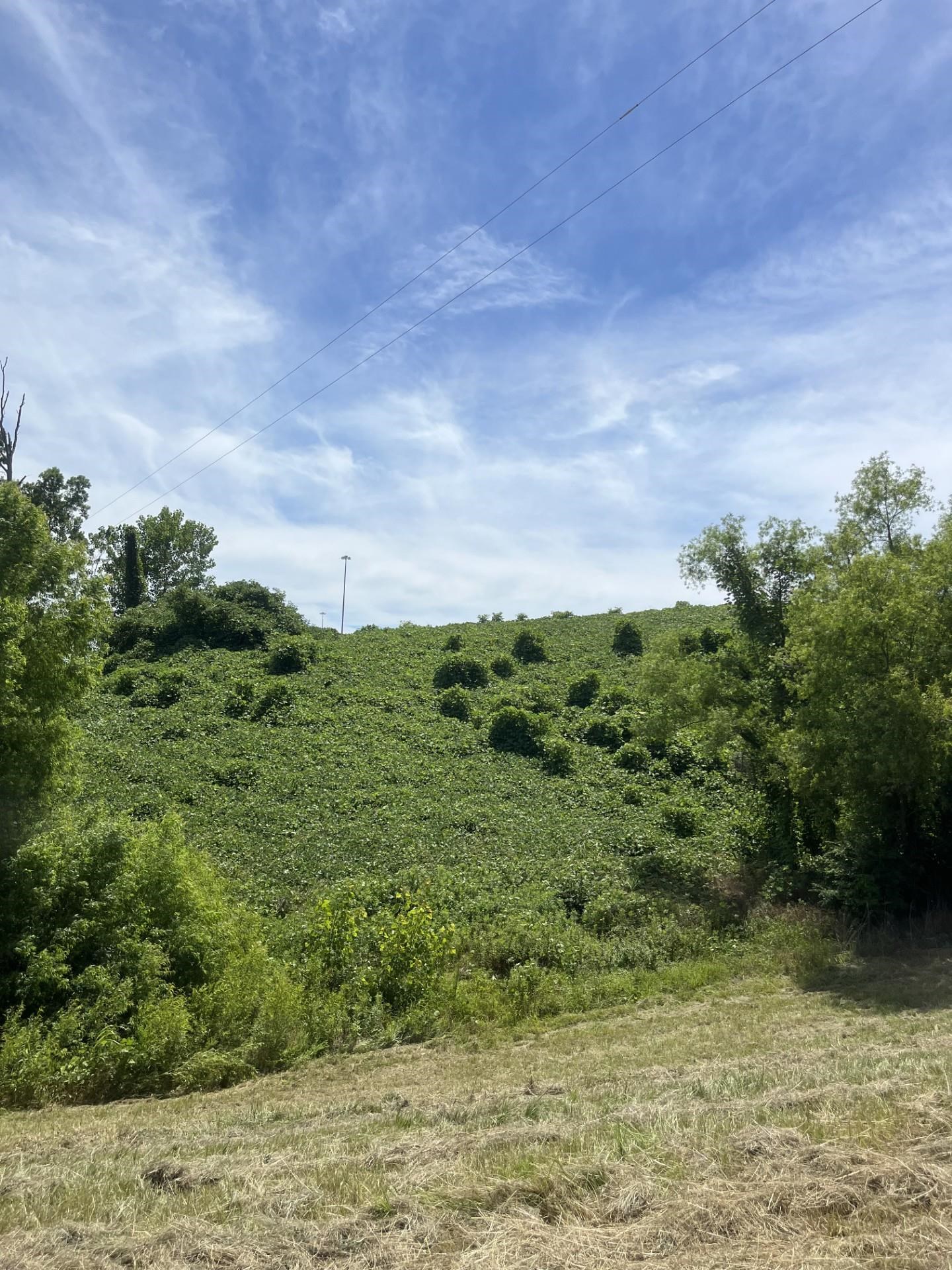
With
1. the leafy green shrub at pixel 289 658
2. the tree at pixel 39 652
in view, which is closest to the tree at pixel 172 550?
the leafy green shrub at pixel 289 658

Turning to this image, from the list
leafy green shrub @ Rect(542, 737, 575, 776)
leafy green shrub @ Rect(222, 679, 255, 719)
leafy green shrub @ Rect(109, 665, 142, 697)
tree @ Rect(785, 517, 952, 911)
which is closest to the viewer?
tree @ Rect(785, 517, 952, 911)

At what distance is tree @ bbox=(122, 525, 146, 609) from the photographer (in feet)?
172

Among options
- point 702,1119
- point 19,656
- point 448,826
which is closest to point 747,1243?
point 702,1119

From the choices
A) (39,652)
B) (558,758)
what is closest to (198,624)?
(558,758)

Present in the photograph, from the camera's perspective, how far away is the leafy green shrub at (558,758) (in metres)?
25.7

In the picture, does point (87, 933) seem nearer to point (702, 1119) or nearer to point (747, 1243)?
point (702, 1119)

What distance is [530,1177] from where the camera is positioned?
414cm

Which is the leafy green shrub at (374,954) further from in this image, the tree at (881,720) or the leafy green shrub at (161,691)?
the leafy green shrub at (161,691)

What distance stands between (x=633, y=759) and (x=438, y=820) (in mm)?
7661

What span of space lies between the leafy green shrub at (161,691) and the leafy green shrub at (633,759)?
1661 cm

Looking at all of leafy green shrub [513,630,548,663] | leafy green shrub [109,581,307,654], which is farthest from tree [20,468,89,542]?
leafy green shrub [513,630,548,663]

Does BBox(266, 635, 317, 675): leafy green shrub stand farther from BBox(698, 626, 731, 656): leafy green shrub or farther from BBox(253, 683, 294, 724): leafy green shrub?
BBox(698, 626, 731, 656): leafy green shrub

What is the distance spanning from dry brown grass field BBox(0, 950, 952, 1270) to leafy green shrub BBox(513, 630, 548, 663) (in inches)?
1216

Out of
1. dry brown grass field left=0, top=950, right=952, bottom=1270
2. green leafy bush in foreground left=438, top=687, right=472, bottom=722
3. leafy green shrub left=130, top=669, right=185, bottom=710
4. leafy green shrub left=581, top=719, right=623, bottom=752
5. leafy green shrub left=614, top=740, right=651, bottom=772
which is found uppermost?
leafy green shrub left=130, top=669, right=185, bottom=710
